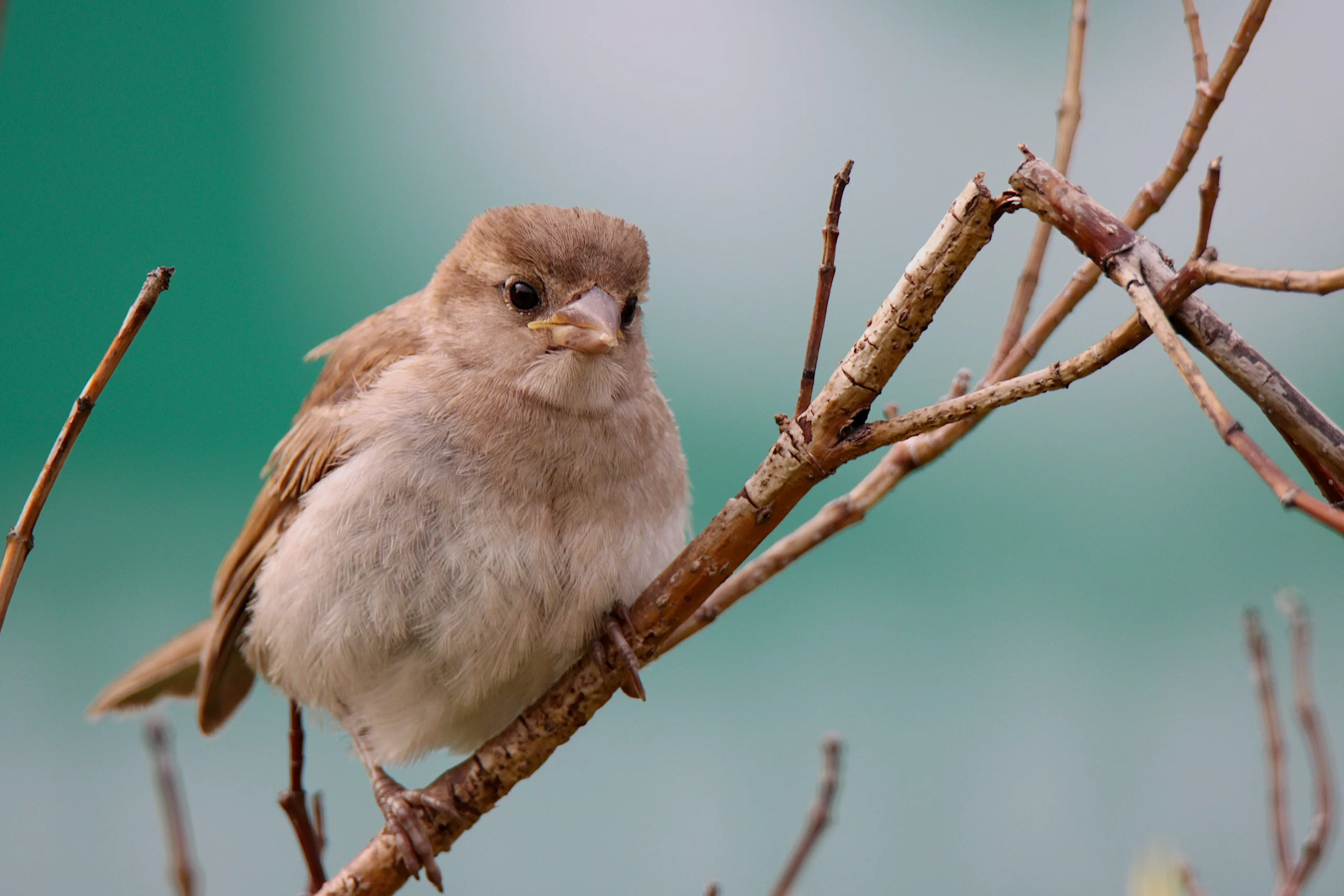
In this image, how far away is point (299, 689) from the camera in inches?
86.6

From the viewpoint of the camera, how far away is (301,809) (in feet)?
5.59

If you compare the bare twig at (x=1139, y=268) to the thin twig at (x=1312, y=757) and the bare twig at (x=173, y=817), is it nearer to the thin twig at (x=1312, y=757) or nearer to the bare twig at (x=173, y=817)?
the thin twig at (x=1312, y=757)

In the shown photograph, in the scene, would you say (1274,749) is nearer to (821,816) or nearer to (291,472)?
(821,816)

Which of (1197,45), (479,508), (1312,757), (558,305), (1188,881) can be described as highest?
(558,305)

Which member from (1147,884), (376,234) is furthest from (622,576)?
(376,234)

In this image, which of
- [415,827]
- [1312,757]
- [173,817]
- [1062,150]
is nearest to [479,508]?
[415,827]

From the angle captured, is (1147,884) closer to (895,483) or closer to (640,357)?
(895,483)

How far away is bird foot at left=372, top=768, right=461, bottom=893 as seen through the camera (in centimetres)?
178

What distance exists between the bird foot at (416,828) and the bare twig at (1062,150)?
1126 mm

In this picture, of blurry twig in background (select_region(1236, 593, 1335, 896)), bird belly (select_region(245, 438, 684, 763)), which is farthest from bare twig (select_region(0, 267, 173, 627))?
blurry twig in background (select_region(1236, 593, 1335, 896))

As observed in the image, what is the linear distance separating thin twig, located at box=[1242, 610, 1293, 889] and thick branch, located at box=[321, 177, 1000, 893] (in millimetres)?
735

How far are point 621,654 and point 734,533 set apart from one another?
0.41m

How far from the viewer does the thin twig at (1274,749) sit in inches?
58.2

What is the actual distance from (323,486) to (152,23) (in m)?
2.52
